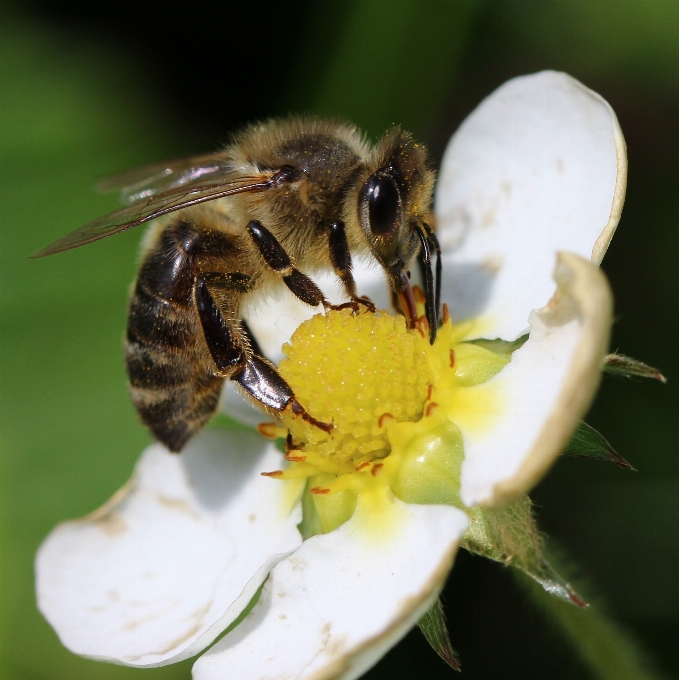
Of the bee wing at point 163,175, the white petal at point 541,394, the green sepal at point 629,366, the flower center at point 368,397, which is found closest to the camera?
the white petal at point 541,394

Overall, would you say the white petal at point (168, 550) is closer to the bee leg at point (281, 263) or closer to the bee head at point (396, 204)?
the bee leg at point (281, 263)

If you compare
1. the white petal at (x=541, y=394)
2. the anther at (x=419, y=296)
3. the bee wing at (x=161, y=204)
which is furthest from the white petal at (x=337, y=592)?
the bee wing at (x=161, y=204)

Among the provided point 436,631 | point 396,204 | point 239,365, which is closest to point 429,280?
point 396,204

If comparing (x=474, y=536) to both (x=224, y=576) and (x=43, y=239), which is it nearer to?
(x=224, y=576)

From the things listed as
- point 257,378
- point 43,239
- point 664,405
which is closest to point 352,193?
point 257,378

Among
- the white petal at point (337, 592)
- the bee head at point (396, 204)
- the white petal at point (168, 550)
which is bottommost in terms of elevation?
the white petal at point (168, 550)

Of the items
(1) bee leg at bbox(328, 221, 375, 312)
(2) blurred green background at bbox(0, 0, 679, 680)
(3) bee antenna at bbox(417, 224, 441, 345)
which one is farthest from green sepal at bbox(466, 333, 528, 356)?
(2) blurred green background at bbox(0, 0, 679, 680)

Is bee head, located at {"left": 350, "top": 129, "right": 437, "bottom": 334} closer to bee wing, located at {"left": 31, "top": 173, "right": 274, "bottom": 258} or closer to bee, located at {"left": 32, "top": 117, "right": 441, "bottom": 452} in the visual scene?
bee, located at {"left": 32, "top": 117, "right": 441, "bottom": 452}
